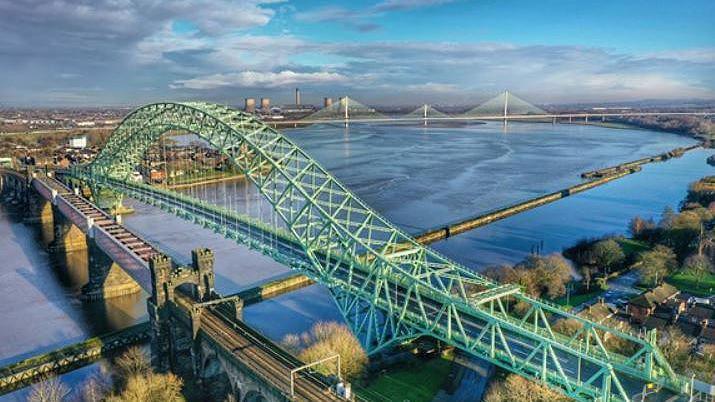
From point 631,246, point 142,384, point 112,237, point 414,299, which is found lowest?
point 631,246

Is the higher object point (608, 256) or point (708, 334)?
point (608, 256)

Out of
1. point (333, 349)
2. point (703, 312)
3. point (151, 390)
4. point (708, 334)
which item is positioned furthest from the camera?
point (703, 312)

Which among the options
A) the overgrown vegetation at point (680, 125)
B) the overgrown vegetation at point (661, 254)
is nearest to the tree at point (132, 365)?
the overgrown vegetation at point (661, 254)

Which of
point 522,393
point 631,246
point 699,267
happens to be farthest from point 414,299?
point 631,246

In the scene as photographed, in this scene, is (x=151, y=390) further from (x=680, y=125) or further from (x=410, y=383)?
(x=680, y=125)

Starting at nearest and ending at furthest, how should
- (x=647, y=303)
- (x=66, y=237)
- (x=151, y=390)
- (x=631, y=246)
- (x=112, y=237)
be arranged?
(x=151, y=390) → (x=647, y=303) → (x=112, y=237) → (x=631, y=246) → (x=66, y=237)
